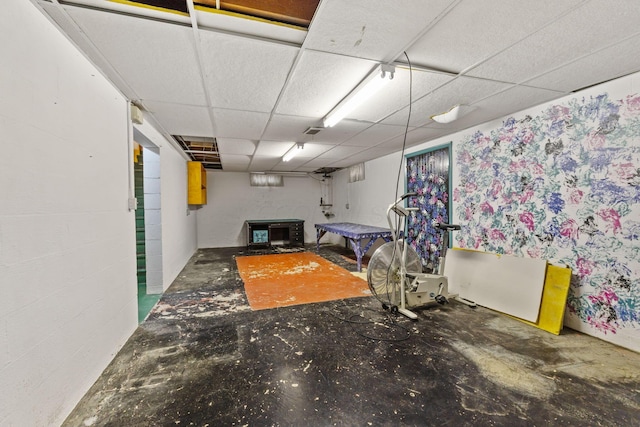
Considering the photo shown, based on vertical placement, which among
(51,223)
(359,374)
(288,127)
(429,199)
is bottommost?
(359,374)

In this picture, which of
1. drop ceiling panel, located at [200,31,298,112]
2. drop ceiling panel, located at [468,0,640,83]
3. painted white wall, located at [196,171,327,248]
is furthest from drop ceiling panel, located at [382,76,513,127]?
painted white wall, located at [196,171,327,248]

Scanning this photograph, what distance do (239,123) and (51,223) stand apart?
2.32 m

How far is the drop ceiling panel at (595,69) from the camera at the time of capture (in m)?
1.83

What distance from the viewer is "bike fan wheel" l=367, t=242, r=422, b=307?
2.95 metres

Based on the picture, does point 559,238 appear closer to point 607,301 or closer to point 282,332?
point 607,301

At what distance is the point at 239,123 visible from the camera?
3373 millimetres

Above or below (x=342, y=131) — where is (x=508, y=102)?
above

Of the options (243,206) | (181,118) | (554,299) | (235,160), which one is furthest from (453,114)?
(243,206)

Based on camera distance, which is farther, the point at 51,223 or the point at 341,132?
the point at 341,132

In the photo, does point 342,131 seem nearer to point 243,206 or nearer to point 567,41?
point 567,41

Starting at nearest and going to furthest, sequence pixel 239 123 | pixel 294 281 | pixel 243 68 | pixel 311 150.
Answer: pixel 243 68 < pixel 239 123 < pixel 294 281 < pixel 311 150

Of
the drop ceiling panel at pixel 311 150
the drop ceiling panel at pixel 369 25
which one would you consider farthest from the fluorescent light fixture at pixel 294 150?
the drop ceiling panel at pixel 369 25

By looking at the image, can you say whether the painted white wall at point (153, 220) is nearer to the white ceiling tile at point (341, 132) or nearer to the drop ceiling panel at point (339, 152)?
the white ceiling tile at point (341, 132)

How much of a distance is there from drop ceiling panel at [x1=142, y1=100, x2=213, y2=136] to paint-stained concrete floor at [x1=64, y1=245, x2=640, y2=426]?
233cm
